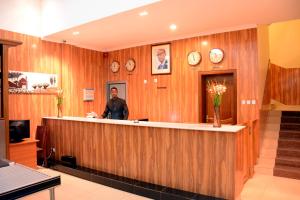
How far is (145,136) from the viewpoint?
3822 mm

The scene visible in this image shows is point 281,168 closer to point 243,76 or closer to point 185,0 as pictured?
point 243,76

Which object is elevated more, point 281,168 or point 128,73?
point 128,73

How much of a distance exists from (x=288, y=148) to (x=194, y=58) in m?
2.97

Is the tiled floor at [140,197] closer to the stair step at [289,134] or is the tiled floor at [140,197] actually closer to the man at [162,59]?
the stair step at [289,134]

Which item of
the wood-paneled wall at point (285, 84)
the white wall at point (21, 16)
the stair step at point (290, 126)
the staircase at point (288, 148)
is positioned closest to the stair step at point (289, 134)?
the staircase at point (288, 148)

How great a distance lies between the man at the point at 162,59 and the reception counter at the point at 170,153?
3.00 metres

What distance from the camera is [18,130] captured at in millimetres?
4824

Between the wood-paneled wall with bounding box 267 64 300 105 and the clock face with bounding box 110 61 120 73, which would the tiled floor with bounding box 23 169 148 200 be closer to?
the clock face with bounding box 110 61 120 73

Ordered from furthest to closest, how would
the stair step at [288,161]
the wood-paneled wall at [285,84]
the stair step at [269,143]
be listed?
1. the wood-paneled wall at [285,84]
2. the stair step at [269,143]
3. the stair step at [288,161]

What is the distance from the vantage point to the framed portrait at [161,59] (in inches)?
263

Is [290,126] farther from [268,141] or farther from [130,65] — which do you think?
[130,65]

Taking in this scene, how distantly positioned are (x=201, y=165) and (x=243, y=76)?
3.10m

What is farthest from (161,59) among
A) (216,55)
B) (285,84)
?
(285,84)

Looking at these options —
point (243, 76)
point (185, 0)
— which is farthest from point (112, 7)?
point (243, 76)
